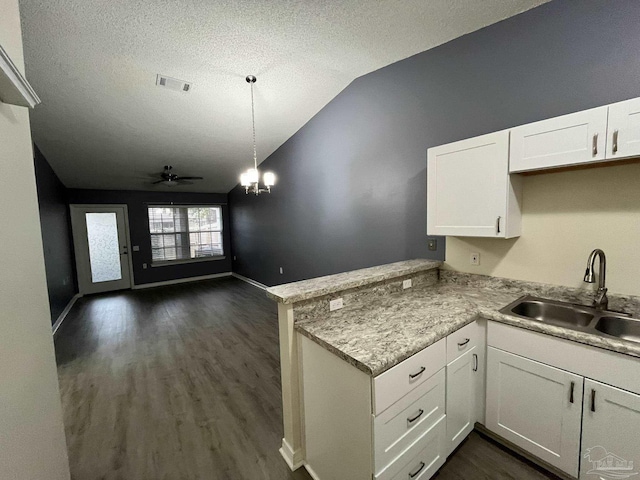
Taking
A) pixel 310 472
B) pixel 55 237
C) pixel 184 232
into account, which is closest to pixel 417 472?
pixel 310 472

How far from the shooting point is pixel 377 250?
3.30 metres

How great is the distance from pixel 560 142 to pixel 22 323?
9.10 ft

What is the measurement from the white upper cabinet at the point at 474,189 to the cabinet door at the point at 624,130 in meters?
0.48

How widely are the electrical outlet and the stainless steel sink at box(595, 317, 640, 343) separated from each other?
5.09 feet

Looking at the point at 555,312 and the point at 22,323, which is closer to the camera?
the point at 22,323

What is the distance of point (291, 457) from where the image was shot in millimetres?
1687

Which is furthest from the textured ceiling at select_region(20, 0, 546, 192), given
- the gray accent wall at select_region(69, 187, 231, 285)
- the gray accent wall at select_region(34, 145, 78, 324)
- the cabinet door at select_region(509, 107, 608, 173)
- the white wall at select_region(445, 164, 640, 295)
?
the gray accent wall at select_region(69, 187, 231, 285)

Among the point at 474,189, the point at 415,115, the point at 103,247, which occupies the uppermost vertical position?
the point at 415,115

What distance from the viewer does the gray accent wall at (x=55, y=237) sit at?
384 centimetres

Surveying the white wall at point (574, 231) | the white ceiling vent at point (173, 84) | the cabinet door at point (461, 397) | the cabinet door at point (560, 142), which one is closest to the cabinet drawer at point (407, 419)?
the cabinet door at point (461, 397)

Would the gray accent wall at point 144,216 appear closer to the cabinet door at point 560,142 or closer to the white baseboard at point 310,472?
the white baseboard at point 310,472

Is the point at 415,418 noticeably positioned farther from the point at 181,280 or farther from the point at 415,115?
the point at 181,280

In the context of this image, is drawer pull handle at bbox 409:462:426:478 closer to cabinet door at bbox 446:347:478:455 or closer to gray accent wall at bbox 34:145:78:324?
cabinet door at bbox 446:347:478:455

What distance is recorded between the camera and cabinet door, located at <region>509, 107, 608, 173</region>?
1493 millimetres
